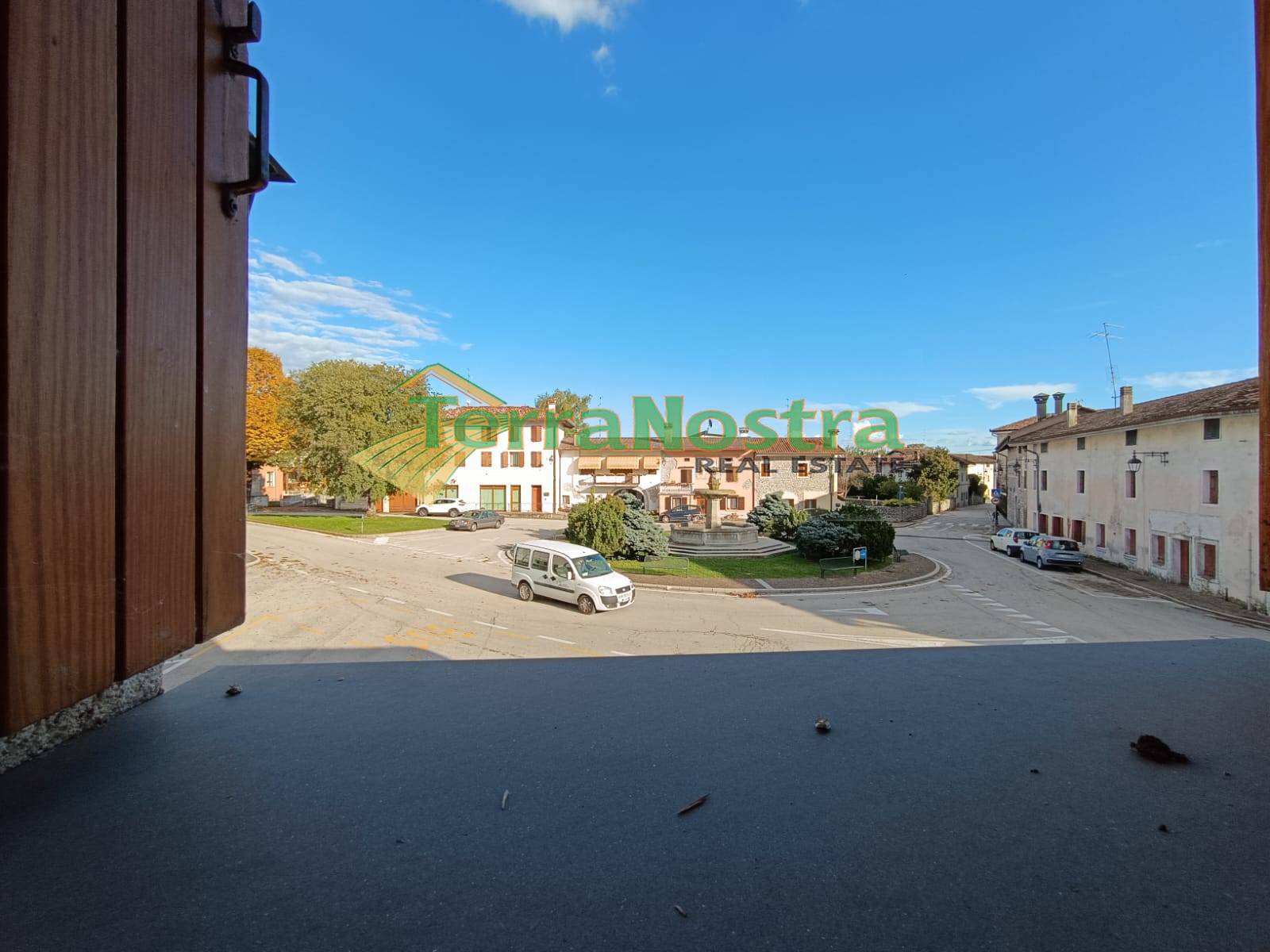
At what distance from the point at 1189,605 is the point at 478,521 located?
94.1ft

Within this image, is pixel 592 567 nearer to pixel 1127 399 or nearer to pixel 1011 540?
pixel 1011 540

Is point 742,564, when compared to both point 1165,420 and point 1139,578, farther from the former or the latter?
point 1165,420

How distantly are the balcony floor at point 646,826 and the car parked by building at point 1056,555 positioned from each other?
21807 millimetres

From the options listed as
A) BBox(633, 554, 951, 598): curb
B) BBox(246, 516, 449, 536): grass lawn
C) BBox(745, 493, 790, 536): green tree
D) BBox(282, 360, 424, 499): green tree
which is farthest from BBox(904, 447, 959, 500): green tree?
BBox(282, 360, 424, 499): green tree

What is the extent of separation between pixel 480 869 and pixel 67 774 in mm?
1517

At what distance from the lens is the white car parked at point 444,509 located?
38156 millimetres

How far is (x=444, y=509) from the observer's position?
128 feet

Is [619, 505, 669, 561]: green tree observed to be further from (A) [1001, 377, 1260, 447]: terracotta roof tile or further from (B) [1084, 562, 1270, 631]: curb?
(A) [1001, 377, 1260, 447]: terracotta roof tile

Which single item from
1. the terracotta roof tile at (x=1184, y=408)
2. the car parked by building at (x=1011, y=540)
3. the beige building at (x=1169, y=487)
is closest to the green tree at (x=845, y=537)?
the car parked by building at (x=1011, y=540)

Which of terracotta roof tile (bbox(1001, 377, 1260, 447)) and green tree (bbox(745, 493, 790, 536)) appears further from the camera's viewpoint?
green tree (bbox(745, 493, 790, 536))

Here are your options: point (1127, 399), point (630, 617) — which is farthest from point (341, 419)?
point (1127, 399)

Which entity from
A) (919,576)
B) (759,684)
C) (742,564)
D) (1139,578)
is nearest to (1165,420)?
(1139,578)

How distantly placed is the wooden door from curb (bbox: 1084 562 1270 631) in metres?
19.1

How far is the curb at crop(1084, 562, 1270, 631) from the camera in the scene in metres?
13.3
